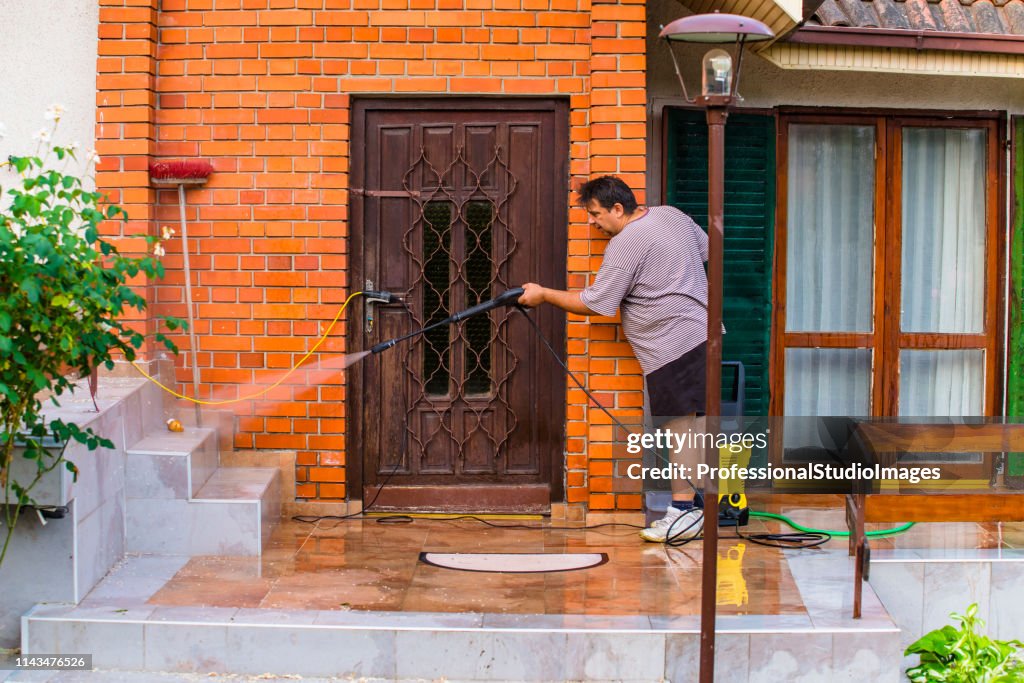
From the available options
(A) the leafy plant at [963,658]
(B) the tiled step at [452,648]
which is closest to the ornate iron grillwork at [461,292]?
(B) the tiled step at [452,648]

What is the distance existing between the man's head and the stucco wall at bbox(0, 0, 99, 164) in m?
2.86

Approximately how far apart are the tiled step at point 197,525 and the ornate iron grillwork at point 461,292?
1291 mm

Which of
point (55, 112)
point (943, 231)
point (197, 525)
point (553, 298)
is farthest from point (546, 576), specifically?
point (943, 231)

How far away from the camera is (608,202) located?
257 inches

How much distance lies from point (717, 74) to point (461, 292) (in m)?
2.87

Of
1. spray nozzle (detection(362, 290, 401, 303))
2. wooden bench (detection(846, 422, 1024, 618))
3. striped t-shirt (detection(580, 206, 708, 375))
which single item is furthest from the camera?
spray nozzle (detection(362, 290, 401, 303))

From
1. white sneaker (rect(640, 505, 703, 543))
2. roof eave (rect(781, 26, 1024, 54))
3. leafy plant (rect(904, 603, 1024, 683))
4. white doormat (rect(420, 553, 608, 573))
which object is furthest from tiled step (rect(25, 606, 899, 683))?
roof eave (rect(781, 26, 1024, 54))

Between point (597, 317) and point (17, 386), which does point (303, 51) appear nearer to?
point (597, 317)

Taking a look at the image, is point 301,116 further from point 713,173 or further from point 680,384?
point 713,173

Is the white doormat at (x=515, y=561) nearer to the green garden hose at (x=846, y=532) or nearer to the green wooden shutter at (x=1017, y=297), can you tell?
the green garden hose at (x=846, y=532)

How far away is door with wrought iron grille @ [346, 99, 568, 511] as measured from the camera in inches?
280

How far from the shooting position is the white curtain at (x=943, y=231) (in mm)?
7781

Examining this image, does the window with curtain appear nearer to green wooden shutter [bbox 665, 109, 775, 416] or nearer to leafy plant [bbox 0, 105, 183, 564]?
green wooden shutter [bbox 665, 109, 775, 416]

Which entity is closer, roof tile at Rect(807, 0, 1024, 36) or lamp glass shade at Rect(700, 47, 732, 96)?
lamp glass shade at Rect(700, 47, 732, 96)
